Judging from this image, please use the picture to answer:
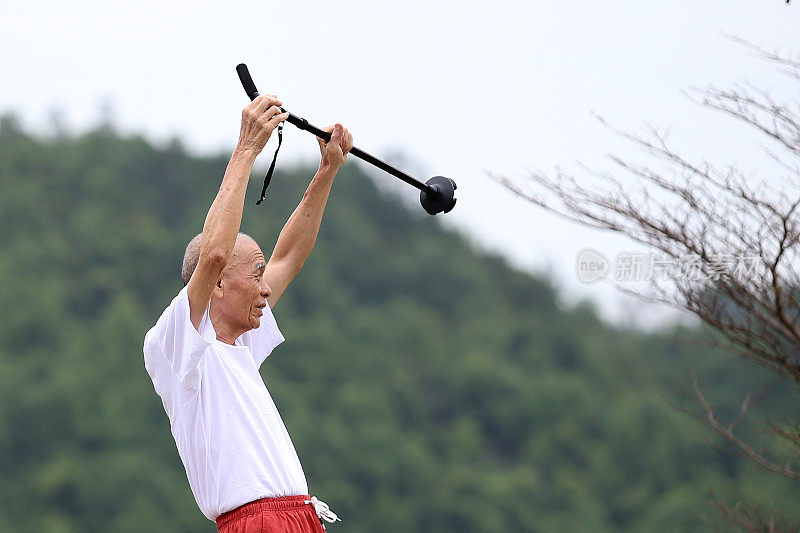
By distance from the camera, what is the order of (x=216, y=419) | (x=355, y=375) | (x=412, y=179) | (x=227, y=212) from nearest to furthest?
(x=227, y=212), (x=216, y=419), (x=412, y=179), (x=355, y=375)

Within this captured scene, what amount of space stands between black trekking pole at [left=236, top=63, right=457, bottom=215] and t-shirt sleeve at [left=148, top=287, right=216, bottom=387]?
0.52 meters

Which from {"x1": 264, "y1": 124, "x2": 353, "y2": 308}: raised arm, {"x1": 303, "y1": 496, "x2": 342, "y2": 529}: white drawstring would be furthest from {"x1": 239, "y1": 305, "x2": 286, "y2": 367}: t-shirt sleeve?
{"x1": 303, "y1": 496, "x2": 342, "y2": 529}: white drawstring

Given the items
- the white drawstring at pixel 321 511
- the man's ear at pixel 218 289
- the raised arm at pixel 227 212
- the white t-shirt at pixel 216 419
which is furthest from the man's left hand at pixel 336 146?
the white drawstring at pixel 321 511

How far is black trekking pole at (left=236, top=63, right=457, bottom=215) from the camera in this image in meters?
3.78

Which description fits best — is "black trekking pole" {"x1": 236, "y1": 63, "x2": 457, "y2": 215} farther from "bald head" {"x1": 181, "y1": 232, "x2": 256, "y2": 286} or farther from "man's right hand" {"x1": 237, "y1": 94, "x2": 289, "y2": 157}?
"bald head" {"x1": 181, "y1": 232, "x2": 256, "y2": 286}

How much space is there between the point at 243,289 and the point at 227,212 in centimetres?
35

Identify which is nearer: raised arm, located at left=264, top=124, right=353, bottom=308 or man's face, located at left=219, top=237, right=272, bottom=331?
man's face, located at left=219, top=237, right=272, bottom=331

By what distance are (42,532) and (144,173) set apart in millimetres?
17588

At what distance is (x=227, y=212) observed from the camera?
11.6ft

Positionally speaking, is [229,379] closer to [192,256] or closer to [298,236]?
[192,256]

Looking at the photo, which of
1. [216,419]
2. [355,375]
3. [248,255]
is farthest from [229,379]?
[355,375]

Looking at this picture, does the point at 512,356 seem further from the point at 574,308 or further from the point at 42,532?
the point at 42,532

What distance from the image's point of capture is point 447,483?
1606 inches

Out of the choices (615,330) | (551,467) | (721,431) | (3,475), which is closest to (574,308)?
(615,330)
